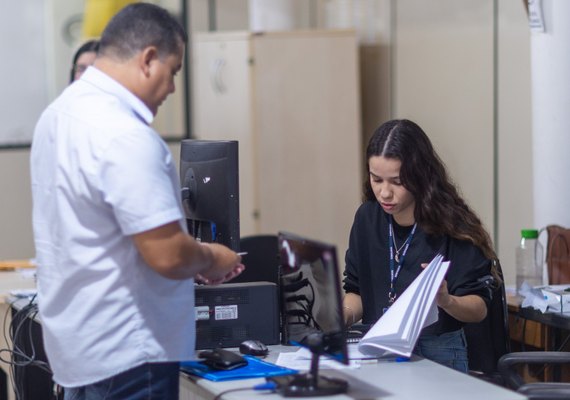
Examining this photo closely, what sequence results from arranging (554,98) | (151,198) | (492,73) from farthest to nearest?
1. (492,73)
2. (554,98)
3. (151,198)

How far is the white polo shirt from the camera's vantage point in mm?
2244

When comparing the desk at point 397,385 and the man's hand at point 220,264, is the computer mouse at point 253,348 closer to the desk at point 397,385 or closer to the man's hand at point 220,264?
the desk at point 397,385

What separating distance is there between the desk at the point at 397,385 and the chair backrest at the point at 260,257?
1188mm

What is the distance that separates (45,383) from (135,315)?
1.96m

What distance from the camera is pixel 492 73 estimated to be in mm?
5070

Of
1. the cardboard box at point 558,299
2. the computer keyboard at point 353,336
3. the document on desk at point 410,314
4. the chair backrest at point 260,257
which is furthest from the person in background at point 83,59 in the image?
the document on desk at point 410,314

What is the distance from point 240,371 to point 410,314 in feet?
1.59

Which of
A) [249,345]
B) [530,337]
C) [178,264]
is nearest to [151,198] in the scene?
[178,264]

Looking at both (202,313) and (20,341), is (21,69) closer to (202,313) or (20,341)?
(20,341)

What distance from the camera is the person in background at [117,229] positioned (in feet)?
7.39

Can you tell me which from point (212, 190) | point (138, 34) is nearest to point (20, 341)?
point (212, 190)

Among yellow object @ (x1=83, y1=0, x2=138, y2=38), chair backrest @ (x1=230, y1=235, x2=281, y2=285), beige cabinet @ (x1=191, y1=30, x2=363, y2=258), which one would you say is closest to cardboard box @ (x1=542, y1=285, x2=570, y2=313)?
chair backrest @ (x1=230, y1=235, x2=281, y2=285)

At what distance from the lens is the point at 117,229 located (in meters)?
2.31

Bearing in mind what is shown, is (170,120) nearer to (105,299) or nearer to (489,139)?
(489,139)
